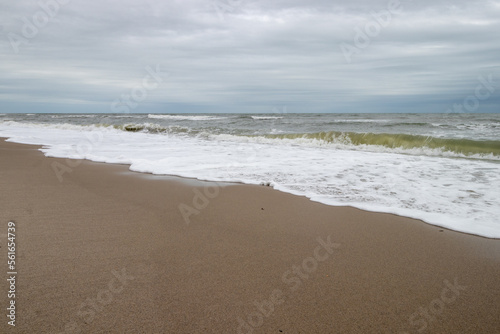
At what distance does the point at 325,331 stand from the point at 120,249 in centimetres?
169

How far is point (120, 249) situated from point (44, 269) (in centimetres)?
54

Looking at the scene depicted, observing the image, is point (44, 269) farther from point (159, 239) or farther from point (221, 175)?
point (221, 175)

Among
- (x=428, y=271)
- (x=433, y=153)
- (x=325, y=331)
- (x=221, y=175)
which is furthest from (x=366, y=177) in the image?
(x=433, y=153)

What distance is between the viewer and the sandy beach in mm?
1860

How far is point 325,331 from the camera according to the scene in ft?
5.88

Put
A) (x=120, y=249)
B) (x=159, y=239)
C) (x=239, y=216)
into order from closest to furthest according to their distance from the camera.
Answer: (x=120, y=249), (x=159, y=239), (x=239, y=216)

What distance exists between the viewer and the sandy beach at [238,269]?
1860mm

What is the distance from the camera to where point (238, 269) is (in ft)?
7.98

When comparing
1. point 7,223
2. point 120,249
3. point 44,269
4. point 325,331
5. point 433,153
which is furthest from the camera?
point 433,153

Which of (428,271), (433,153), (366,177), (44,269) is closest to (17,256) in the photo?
(44,269)

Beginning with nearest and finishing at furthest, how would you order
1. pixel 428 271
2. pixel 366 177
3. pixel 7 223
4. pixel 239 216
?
1. pixel 428 271
2. pixel 7 223
3. pixel 239 216
4. pixel 366 177

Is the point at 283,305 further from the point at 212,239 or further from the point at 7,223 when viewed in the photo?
Answer: the point at 7,223

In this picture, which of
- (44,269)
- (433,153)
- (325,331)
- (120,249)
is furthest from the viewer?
(433,153)

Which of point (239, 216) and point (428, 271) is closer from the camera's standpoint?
point (428, 271)
